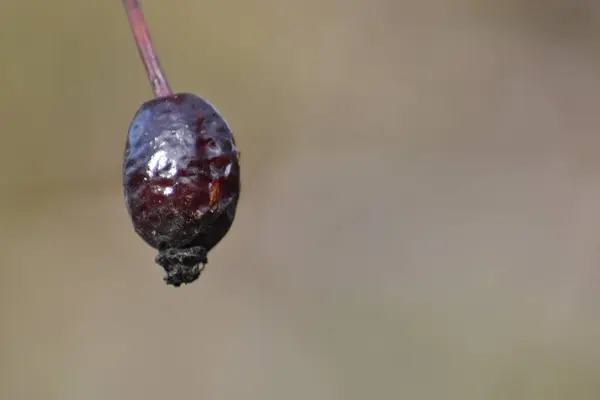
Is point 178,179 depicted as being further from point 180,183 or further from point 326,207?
point 326,207

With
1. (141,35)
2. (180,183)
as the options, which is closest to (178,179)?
(180,183)

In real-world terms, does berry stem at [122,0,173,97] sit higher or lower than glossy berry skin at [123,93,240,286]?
higher

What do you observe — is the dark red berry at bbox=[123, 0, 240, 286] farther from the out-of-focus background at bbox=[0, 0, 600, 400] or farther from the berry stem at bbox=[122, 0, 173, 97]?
the out-of-focus background at bbox=[0, 0, 600, 400]

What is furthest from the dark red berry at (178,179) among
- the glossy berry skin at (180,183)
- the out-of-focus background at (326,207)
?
the out-of-focus background at (326,207)

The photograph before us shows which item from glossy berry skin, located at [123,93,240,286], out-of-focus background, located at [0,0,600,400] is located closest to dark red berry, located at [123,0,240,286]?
glossy berry skin, located at [123,93,240,286]

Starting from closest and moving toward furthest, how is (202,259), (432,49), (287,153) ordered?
(202,259), (287,153), (432,49)

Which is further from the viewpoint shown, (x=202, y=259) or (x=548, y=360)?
(x=548, y=360)

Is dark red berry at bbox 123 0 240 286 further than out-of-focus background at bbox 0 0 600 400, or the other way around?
out-of-focus background at bbox 0 0 600 400

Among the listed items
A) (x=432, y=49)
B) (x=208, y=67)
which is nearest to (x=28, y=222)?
(x=208, y=67)

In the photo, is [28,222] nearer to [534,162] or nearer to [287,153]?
[287,153]
